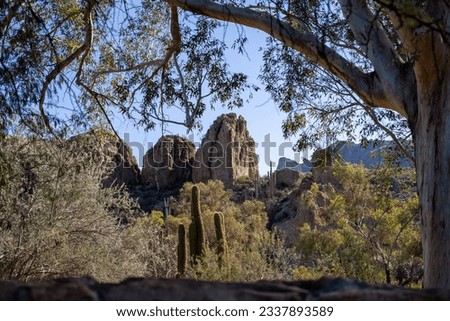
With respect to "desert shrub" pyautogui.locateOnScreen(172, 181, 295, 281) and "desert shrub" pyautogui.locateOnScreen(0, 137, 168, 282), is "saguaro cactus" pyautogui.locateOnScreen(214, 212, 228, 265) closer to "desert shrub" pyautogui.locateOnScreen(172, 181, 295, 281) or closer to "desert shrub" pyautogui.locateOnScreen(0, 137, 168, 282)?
"desert shrub" pyautogui.locateOnScreen(172, 181, 295, 281)

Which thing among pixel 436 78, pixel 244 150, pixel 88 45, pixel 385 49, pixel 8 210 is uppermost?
pixel 244 150

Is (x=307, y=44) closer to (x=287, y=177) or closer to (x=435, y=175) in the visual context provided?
(x=435, y=175)

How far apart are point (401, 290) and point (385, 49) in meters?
5.21

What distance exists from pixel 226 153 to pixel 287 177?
15.0 ft

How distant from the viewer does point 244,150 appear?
4762 centimetres

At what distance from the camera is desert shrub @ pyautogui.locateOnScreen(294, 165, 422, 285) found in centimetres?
1625

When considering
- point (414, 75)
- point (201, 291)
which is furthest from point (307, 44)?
point (201, 291)

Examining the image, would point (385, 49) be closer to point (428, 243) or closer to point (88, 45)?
point (428, 243)

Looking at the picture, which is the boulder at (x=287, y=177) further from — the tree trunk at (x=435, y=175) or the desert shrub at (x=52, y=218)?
the tree trunk at (x=435, y=175)

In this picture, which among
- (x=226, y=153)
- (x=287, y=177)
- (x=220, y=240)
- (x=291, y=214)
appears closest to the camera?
(x=220, y=240)

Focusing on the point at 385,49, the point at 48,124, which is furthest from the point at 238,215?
the point at 385,49

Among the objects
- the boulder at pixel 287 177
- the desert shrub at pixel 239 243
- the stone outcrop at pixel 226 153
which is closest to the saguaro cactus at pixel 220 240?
the desert shrub at pixel 239 243

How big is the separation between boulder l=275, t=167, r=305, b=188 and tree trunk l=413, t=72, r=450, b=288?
37.1 metres

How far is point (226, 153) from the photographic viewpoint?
4644 centimetres
